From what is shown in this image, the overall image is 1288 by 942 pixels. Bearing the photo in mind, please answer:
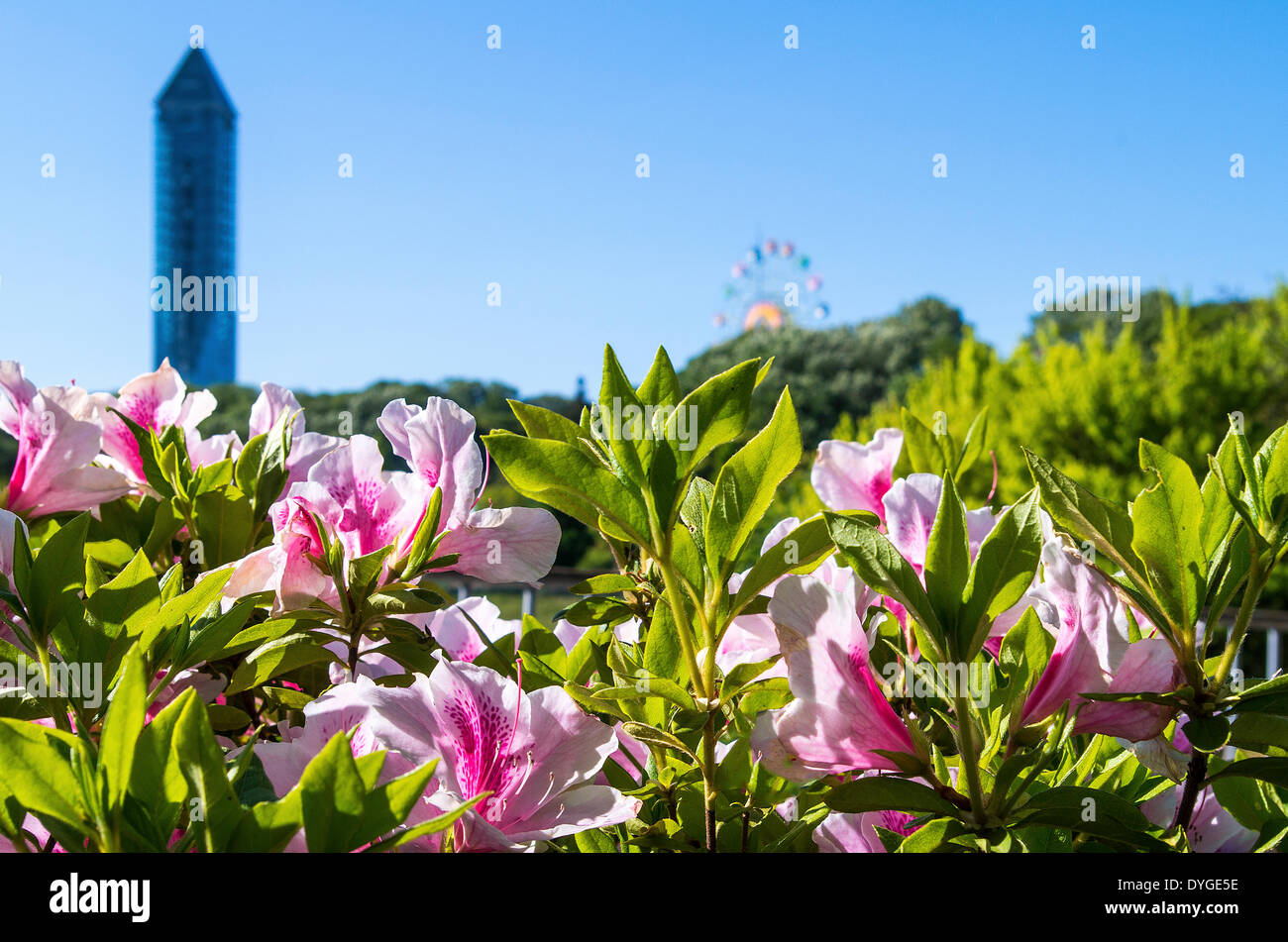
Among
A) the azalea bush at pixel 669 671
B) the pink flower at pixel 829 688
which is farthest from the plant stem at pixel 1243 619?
the pink flower at pixel 829 688

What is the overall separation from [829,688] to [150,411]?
2.99 feet

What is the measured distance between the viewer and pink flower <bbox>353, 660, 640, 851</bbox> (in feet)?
1.97

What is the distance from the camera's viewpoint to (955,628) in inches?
23.5

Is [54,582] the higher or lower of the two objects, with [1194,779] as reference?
higher

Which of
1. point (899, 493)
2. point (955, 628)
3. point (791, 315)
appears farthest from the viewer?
point (791, 315)

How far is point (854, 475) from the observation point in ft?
3.49

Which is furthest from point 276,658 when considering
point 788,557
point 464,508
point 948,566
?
point 948,566

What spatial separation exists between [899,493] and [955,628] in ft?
0.82

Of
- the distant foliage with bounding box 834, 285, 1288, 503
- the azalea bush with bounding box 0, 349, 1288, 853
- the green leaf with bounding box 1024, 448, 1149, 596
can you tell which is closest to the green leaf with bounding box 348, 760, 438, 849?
the azalea bush with bounding box 0, 349, 1288, 853

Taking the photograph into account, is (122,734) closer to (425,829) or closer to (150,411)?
(425,829)

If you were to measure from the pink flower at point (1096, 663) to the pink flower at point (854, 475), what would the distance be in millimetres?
387
